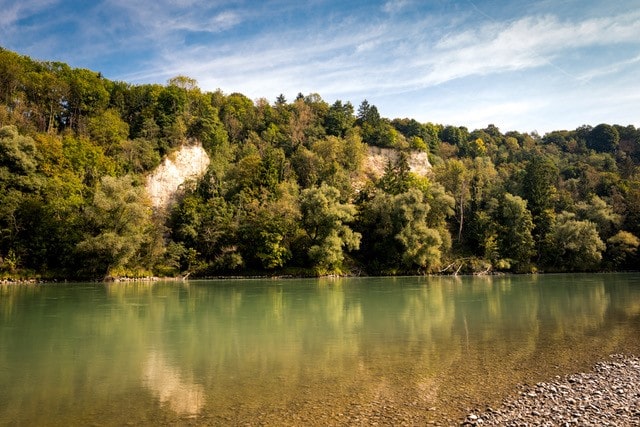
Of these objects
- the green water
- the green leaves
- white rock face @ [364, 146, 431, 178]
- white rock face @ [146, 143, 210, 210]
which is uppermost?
white rock face @ [364, 146, 431, 178]

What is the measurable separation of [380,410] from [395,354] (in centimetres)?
529

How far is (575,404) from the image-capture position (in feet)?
31.9

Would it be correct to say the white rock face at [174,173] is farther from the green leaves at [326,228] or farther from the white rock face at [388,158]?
the white rock face at [388,158]

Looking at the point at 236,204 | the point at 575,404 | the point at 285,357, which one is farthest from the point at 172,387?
the point at 236,204

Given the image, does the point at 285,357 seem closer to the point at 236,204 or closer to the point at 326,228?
the point at 326,228

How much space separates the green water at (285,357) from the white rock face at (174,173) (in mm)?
38542

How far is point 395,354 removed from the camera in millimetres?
14773

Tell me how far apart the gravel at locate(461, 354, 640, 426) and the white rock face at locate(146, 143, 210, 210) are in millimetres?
60826

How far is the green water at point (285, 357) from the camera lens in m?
9.81

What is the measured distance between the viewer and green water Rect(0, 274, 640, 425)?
9.81m

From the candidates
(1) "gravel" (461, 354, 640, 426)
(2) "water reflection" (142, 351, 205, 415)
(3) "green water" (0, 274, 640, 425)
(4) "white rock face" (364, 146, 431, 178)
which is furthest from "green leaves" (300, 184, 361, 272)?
(1) "gravel" (461, 354, 640, 426)

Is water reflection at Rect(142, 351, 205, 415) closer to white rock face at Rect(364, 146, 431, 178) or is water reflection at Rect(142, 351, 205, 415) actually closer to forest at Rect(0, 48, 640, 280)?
forest at Rect(0, 48, 640, 280)

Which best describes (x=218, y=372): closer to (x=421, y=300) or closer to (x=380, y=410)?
(x=380, y=410)

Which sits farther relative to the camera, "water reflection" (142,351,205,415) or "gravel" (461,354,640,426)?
"water reflection" (142,351,205,415)
